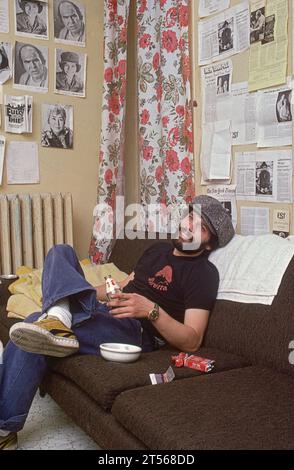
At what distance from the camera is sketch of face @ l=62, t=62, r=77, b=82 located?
10.0ft

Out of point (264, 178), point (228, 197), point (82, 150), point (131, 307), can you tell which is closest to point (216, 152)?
point (228, 197)

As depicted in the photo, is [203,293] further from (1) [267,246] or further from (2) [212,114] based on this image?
(2) [212,114]

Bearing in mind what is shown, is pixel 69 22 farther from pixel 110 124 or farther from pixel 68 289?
pixel 68 289

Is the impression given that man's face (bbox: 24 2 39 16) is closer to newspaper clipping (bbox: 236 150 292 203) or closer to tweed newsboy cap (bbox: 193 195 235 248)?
newspaper clipping (bbox: 236 150 292 203)

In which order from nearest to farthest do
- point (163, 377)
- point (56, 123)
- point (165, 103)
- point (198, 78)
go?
1. point (163, 377)
2. point (198, 78)
3. point (165, 103)
4. point (56, 123)

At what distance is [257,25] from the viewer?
82.0 inches

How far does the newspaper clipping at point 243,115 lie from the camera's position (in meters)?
2.15

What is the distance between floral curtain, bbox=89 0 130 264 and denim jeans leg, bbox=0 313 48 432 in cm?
133

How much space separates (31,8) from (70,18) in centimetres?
25

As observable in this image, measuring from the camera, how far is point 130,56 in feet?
10.6

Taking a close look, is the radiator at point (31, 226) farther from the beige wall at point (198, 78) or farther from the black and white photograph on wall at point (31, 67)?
the beige wall at point (198, 78)

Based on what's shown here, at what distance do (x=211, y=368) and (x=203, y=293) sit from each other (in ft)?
1.06

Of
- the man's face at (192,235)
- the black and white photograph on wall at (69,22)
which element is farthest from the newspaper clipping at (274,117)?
the black and white photograph on wall at (69,22)

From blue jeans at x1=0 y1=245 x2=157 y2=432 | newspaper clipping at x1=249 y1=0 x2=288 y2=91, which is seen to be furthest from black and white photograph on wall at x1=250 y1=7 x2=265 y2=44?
blue jeans at x1=0 y1=245 x2=157 y2=432
